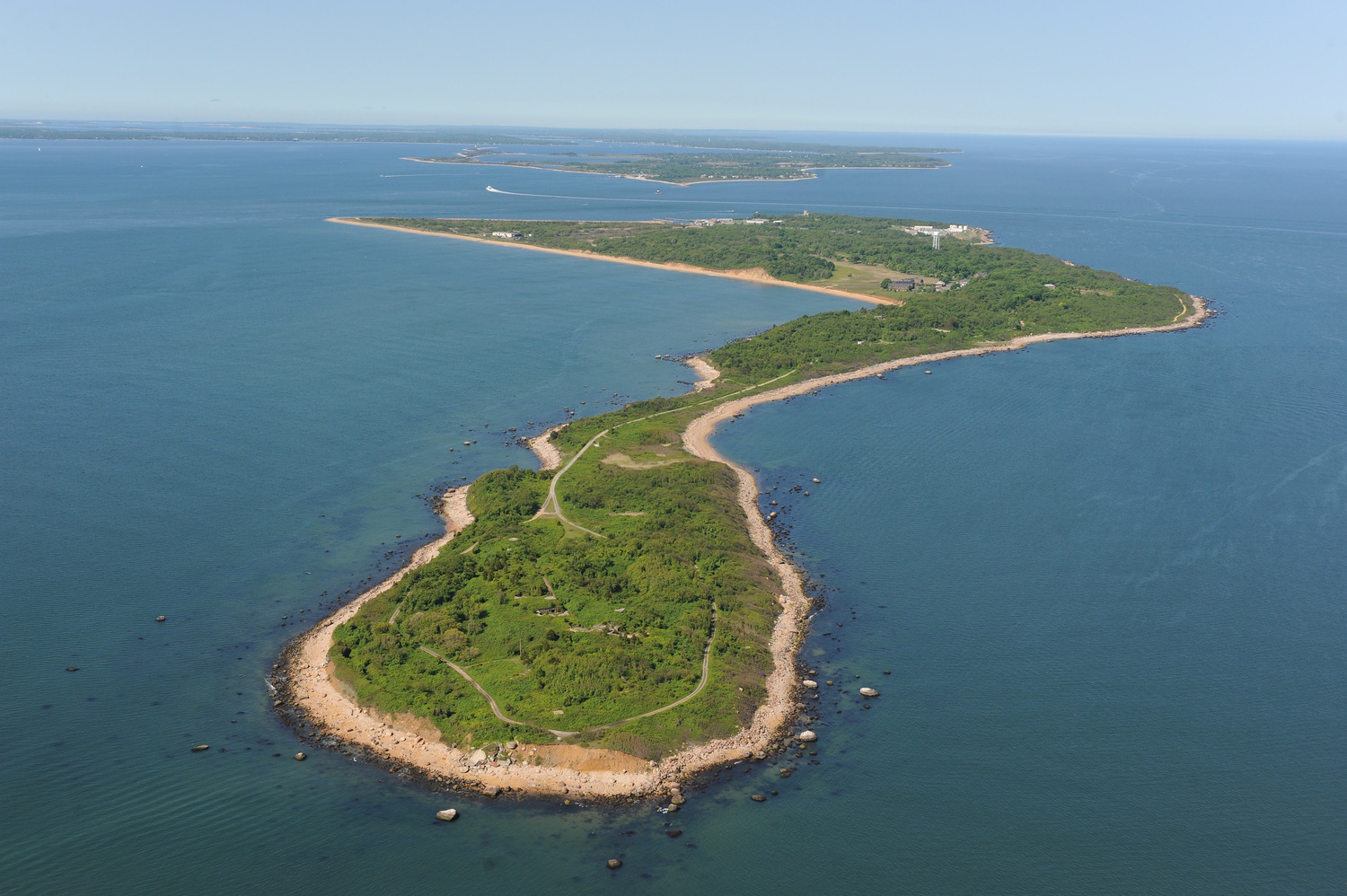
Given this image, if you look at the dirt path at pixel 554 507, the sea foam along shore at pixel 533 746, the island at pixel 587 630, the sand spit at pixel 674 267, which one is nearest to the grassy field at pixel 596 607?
the island at pixel 587 630

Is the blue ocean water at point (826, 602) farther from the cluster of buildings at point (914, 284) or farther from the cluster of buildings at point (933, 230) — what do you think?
the cluster of buildings at point (933, 230)

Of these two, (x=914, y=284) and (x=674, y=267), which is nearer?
→ (x=914, y=284)

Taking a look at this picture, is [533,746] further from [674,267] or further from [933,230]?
[933,230]

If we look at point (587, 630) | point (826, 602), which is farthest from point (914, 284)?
point (587, 630)

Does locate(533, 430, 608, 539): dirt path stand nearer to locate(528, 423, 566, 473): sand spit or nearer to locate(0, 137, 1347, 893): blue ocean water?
locate(528, 423, 566, 473): sand spit

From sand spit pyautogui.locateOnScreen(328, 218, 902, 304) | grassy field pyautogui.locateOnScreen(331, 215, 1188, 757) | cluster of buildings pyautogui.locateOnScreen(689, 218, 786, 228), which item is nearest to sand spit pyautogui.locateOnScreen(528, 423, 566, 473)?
grassy field pyautogui.locateOnScreen(331, 215, 1188, 757)

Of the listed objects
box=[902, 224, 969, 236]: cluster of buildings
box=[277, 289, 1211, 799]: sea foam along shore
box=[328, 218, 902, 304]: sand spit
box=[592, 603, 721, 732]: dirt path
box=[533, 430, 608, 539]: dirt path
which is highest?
box=[902, 224, 969, 236]: cluster of buildings

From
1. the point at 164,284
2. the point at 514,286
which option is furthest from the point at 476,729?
the point at 164,284
